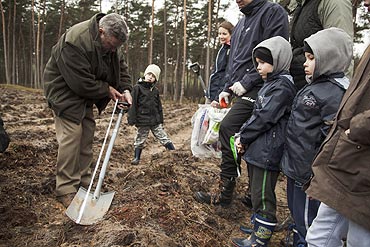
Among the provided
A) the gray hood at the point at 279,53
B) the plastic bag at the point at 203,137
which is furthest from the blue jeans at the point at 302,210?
the plastic bag at the point at 203,137

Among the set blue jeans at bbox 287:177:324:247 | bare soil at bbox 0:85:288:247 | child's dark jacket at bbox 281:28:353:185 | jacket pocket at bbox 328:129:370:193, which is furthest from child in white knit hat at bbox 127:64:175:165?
jacket pocket at bbox 328:129:370:193

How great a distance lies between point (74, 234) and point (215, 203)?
150 cm

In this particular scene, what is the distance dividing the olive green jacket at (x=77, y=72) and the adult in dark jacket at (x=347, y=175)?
2510 millimetres

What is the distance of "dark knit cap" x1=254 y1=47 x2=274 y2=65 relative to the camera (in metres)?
2.71

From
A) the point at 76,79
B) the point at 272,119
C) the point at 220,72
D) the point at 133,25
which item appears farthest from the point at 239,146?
the point at 133,25

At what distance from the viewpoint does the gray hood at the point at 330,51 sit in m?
2.25

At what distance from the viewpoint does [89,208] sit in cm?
302

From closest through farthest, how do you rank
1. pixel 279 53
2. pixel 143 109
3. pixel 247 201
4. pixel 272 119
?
pixel 272 119 → pixel 279 53 → pixel 247 201 → pixel 143 109

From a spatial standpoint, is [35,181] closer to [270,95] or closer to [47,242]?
[47,242]

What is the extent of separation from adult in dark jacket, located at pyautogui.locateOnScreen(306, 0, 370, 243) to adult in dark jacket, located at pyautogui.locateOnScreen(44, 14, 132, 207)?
94.9 inches

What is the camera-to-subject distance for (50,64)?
143 inches

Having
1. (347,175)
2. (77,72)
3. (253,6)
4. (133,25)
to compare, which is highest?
(133,25)

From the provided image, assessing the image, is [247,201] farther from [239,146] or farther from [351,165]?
[351,165]

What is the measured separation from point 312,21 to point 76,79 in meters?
2.35
